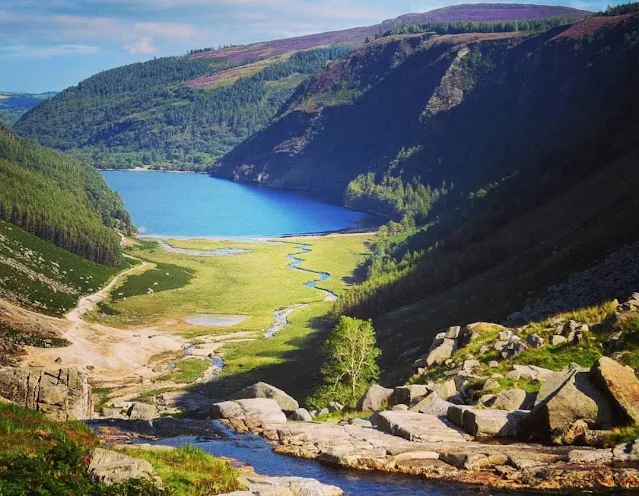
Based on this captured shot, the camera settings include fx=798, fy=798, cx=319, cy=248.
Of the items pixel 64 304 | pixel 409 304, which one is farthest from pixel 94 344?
pixel 409 304

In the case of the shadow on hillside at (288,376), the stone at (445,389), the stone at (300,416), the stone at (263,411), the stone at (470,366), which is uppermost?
the stone at (470,366)

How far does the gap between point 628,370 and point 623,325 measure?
10274mm

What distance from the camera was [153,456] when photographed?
3016 cm

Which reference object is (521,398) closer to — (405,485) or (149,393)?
(405,485)

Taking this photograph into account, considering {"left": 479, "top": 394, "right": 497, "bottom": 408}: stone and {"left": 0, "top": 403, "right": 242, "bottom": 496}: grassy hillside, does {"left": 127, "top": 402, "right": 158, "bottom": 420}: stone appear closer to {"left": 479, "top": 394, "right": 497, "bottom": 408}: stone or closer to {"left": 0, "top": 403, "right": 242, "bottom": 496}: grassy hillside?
{"left": 0, "top": 403, "right": 242, "bottom": 496}: grassy hillside

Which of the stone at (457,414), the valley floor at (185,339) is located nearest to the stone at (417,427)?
the stone at (457,414)

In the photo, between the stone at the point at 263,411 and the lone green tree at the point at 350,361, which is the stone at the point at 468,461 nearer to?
the stone at the point at 263,411

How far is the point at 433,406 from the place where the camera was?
4072 centimetres

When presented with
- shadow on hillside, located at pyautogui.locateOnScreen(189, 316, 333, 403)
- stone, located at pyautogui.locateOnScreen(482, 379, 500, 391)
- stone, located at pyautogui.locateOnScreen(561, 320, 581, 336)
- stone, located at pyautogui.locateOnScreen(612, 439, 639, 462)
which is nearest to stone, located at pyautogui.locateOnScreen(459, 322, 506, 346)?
stone, located at pyautogui.locateOnScreen(561, 320, 581, 336)

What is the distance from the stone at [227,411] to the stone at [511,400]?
47.5 ft

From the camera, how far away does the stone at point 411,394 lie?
44.3 meters

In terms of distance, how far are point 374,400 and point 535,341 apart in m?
10.2

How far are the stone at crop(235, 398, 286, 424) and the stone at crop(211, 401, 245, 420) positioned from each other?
0.96ft

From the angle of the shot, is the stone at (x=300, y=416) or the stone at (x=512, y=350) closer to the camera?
the stone at (x=300, y=416)
